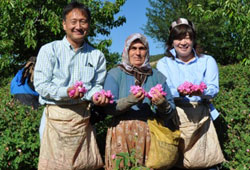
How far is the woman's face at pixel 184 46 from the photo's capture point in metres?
3.09

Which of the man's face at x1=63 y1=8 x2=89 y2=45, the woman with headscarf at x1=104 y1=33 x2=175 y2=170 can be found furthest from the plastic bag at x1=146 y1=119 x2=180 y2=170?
the man's face at x1=63 y1=8 x2=89 y2=45

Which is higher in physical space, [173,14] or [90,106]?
[173,14]

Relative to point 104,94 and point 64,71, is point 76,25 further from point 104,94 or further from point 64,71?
point 104,94

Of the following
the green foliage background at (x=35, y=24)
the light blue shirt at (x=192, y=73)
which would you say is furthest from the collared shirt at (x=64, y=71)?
the green foliage background at (x=35, y=24)

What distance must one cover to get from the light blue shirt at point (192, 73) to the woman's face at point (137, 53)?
1.55ft

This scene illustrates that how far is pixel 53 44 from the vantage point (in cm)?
270

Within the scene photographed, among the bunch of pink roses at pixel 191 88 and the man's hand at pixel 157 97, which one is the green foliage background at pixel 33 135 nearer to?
the bunch of pink roses at pixel 191 88

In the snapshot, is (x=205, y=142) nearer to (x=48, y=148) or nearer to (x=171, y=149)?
(x=171, y=149)

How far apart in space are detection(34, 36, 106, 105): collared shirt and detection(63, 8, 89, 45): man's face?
3.4 inches

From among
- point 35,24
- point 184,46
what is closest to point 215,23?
point 35,24

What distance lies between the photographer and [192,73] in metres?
3.10

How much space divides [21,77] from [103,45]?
11.5ft

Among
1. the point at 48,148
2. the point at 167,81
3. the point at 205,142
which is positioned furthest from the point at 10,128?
the point at 205,142

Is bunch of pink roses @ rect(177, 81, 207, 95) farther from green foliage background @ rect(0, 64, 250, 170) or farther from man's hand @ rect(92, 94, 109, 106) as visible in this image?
green foliage background @ rect(0, 64, 250, 170)
